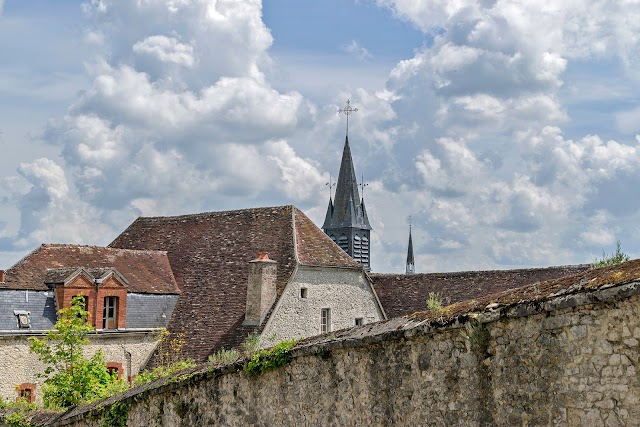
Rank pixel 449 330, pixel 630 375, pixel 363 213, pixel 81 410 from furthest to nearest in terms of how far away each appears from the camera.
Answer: pixel 363 213 < pixel 81 410 < pixel 449 330 < pixel 630 375

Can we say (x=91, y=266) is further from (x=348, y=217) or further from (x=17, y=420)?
(x=348, y=217)

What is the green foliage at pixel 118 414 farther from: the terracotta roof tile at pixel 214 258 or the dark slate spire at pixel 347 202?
the dark slate spire at pixel 347 202

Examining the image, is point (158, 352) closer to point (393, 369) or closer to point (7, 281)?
point (7, 281)

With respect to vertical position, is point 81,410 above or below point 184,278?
below

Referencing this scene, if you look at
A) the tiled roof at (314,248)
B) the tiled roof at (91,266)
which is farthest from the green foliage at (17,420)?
the tiled roof at (314,248)

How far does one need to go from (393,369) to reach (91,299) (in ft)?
65.6

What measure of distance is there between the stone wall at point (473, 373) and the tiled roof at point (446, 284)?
18.4m

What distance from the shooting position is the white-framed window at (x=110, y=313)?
26562mm

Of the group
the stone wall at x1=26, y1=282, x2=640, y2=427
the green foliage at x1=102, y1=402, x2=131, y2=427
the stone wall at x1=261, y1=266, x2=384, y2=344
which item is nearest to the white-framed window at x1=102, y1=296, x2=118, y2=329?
the stone wall at x1=261, y1=266, x2=384, y2=344

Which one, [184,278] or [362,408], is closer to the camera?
[362,408]

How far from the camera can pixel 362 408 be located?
27.5 feet

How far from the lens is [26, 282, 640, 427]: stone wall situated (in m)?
5.95

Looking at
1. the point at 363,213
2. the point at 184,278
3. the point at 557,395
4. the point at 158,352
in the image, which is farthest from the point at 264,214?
the point at 363,213

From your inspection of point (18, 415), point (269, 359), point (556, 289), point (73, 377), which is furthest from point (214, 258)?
point (556, 289)
